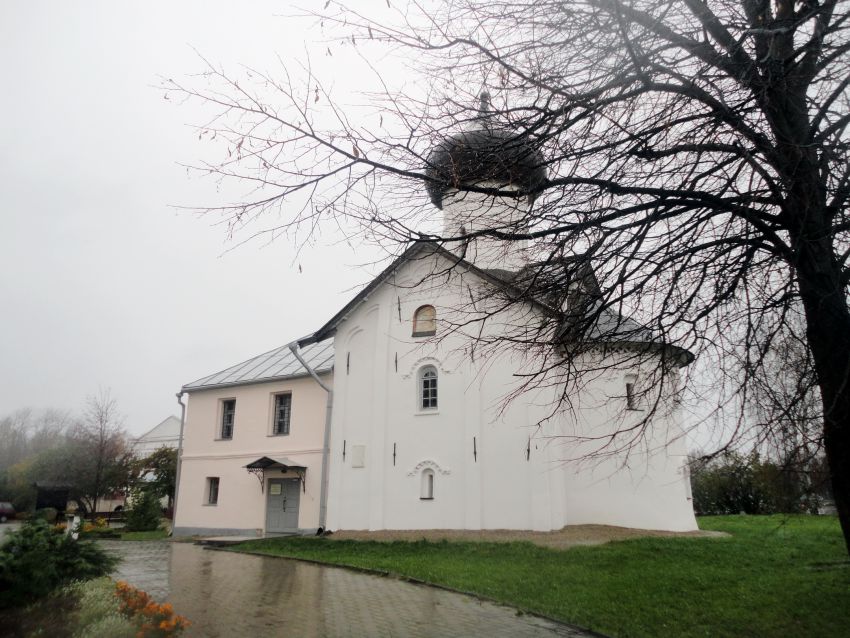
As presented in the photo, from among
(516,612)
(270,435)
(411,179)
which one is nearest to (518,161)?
(411,179)

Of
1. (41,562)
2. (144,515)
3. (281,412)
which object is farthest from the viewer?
(144,515)

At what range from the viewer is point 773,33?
4961 mm

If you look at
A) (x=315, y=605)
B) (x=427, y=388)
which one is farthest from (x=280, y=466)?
(x=315, y=605)

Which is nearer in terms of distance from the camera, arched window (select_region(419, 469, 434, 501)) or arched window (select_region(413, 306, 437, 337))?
arched window (select_region(419, 469, 434, 501))

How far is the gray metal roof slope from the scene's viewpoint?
22.5 m

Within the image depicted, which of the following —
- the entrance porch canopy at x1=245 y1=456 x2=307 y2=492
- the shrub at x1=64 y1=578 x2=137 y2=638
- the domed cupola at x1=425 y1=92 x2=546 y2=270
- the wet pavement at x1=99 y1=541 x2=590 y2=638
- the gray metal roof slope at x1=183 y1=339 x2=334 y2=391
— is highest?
the gray metal roof slope at x1=183 y1=339 x2=334 y2=391

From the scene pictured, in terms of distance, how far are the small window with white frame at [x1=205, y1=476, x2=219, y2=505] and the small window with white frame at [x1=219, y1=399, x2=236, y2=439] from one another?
152 cm

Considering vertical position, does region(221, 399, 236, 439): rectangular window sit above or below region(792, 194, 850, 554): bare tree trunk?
above

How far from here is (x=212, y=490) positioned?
23406 millimetres

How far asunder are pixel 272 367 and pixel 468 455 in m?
10.2

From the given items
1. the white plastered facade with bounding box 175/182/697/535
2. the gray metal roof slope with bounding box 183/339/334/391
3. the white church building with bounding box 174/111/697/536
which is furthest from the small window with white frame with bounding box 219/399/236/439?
the white plastered facade with bounding box 175/182/697/535

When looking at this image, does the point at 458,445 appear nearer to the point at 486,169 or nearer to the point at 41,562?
the point at 41,562

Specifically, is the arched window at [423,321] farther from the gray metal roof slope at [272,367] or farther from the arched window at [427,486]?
the gray metal roof slope at [272,367]

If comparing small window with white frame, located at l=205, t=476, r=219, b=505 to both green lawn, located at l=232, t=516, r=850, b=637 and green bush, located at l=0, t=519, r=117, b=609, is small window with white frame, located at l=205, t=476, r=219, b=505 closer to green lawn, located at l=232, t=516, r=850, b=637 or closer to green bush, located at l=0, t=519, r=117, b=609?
green lawn, located at l=232, t=516, r=850, b=637
